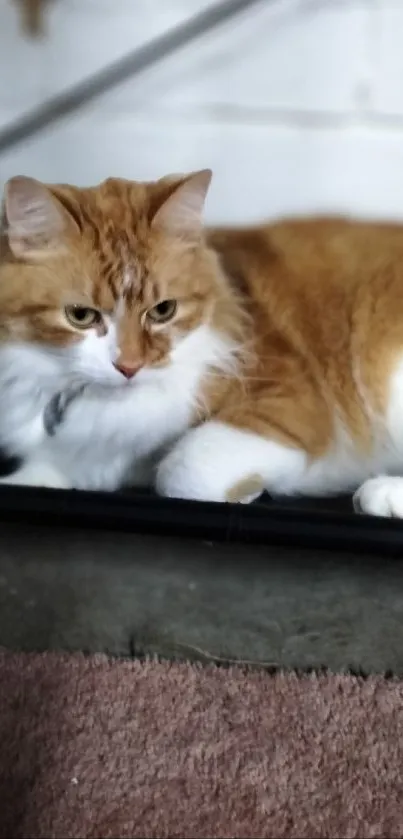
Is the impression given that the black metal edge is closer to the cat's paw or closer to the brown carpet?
the cat's paw

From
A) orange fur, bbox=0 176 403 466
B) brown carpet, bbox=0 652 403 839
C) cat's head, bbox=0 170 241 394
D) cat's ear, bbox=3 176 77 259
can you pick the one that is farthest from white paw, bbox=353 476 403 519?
cat's ear, bbox=3 176 77 259

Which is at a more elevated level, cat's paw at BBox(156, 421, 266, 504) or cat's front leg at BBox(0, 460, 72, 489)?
cat's paw at BBox(156, 421, 266, 504)

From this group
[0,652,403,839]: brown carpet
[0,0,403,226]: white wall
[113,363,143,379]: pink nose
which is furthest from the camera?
[0,0,403,226]: white wall

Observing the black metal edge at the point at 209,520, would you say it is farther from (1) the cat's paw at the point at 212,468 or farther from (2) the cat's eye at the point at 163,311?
(2) the cat's eye at the point at 163,311

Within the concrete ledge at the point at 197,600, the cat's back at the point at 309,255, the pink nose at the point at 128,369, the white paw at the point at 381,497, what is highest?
the cat's back at the point at 309,255

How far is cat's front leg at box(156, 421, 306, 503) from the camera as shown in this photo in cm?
125

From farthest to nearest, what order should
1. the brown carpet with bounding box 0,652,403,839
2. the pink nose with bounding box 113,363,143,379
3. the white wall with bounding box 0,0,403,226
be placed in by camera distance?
the white wall with bounding box 0,0,403,226 < the pink nose with bounding box 113,363,143,379 < the brown carpet with bounding box 0,652,403,839

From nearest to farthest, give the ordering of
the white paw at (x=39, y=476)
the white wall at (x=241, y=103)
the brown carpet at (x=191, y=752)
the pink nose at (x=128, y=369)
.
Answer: the brown carpet at (x=191, y=752), the pink nose at (x=128, y=369), the white paw at (x=39, y=476), the white wall at (x=241, y=103)

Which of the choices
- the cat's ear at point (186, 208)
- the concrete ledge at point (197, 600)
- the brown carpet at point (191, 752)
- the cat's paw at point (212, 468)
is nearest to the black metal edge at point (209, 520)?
the concrete ledge at point (197, 600)

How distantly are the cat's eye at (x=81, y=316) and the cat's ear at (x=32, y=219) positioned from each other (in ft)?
0.30

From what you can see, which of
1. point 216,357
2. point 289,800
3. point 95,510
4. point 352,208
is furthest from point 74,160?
point 289,800

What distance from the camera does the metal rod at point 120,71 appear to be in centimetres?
148

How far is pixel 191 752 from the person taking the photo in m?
1.11

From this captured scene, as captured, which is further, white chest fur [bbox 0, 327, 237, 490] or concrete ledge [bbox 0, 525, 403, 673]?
white chest fur [bbox 0, 327, 237, 490]
